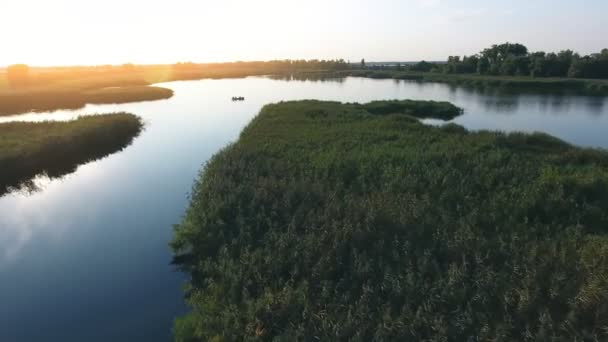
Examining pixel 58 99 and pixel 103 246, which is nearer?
pixel 103 246

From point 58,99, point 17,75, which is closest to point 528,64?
point 58,99

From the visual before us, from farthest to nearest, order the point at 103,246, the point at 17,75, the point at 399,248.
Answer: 1. the point at 17,75
2. the point at 103,246
3. the point at 399,248

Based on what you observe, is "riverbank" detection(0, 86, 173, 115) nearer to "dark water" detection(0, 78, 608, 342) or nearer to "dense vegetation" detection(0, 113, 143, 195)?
"dense vegetation" detection(0, 113, 143, 195)

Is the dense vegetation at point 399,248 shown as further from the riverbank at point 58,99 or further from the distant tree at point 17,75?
the distant tree at point 17,75

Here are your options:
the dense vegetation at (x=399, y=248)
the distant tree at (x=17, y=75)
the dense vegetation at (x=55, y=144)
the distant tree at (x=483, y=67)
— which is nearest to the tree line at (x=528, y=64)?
the distant tree at (x=483, y=67)

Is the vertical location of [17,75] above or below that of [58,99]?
above

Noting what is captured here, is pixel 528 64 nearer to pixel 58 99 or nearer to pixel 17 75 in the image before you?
pixel 58 99
